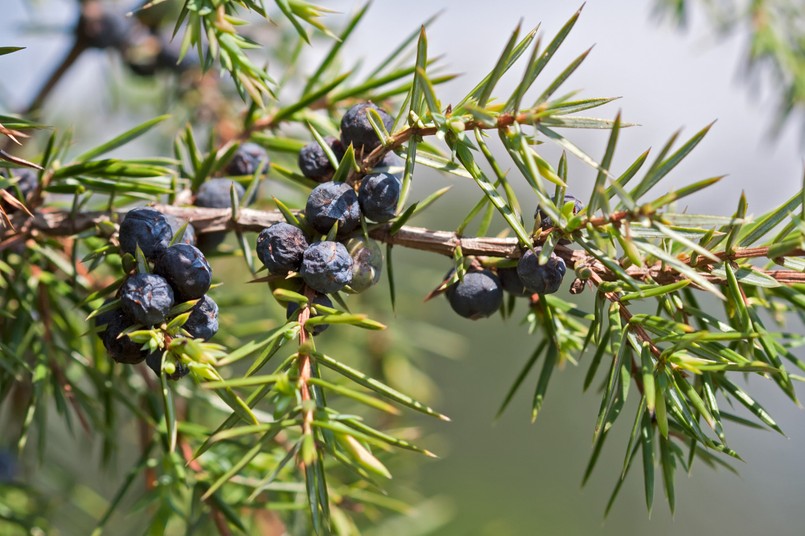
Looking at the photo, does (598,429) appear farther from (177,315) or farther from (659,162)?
(177,315)

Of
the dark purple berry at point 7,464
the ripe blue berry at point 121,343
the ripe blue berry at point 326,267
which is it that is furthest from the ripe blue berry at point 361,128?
the dark purple berry at point 7,464

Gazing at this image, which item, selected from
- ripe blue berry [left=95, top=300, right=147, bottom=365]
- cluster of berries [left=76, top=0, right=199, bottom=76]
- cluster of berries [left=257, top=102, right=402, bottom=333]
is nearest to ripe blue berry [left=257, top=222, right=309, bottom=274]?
cluster of berries [left=257, top=102, right=402, bottom=333]

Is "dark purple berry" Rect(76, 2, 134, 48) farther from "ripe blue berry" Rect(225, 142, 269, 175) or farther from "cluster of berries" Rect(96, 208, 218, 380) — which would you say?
"cluster of berries" Rect(96, 208, 218, 380)

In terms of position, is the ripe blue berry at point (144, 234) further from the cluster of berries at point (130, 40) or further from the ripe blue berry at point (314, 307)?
the cluster of berries at point (130, 40)

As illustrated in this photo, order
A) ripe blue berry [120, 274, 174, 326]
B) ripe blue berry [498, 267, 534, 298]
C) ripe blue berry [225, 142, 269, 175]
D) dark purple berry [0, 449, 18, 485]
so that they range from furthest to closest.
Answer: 1. dark purple berry [0, 449, 18, 485]
2. ripe blue berry [225, 142, 269, 175]
3. ripe blue berry [498, 267, 534, 298]
4. ripe blue berry [120, 274, 174, 326]

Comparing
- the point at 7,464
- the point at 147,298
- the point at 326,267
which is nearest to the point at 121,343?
the point at 147,298
